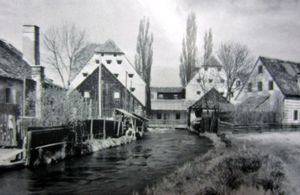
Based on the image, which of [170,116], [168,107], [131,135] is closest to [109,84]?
[131,135]

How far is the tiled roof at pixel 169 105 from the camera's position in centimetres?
3055

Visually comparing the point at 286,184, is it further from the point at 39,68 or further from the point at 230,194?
the point at 39,68

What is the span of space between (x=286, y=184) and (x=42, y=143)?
6.46m

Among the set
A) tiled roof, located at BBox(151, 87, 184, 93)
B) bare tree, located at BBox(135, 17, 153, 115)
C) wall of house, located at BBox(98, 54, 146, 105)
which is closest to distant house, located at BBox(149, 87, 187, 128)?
tiled roof, located at BBox(151, 87, 184, 93)

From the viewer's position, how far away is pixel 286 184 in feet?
14.2

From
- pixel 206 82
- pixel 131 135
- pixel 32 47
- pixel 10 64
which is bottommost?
pixel 131 135

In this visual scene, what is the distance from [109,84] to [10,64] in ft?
45.4

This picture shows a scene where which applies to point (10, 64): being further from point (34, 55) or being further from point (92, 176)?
point (92, 176)

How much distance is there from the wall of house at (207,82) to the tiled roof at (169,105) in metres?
0.93

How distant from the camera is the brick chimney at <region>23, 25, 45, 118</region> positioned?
10016 mm

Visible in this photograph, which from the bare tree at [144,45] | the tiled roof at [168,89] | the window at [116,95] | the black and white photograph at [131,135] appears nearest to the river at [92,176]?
the black and white photograph at [131,135]

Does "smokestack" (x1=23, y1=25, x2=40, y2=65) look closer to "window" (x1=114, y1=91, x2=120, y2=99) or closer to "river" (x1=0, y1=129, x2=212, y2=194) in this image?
"river" (x1=0, y1=129, x2=212, y2=194)

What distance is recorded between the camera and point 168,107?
30.6 metres

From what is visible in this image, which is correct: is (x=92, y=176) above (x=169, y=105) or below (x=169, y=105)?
below
